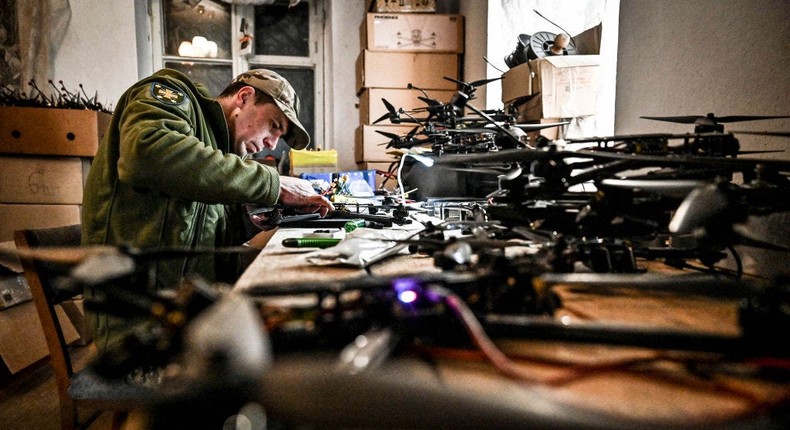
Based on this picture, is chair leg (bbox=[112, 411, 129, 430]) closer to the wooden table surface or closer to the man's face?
the man's face

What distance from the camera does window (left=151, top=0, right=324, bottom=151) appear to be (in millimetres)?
4852

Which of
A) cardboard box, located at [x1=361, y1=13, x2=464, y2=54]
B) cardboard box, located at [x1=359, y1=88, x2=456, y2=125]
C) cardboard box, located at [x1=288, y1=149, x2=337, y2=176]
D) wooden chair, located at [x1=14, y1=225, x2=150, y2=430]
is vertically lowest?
wooden chair, located at [x1=14, y1=225, x2=150, y2=430]

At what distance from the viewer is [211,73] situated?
498 centimetres

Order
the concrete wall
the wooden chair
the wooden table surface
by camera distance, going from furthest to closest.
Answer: the concrete wall < the wooden chair < the wooden table surface

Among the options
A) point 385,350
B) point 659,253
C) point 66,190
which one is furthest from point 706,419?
point 66,190

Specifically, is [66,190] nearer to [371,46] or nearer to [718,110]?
[371,46]

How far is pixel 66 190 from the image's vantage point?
314cm

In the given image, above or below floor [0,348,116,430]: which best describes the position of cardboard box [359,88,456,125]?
above

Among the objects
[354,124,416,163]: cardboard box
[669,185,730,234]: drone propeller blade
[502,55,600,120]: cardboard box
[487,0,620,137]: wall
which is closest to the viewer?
[669,185,730,234]: drone propeller blade

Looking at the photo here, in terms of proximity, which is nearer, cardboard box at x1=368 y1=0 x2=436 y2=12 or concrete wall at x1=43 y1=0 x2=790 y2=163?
concrete wall at x1=43 y1=0 x2=790 y2=163

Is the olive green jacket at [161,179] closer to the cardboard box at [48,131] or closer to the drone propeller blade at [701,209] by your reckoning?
the drone propeller blade at [701,209]

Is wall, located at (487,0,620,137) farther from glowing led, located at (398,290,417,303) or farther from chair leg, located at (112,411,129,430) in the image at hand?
chair leg, located at (112,411,129,430)

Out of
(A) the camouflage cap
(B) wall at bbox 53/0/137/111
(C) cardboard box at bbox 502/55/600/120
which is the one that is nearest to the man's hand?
(A) the camouflage cap

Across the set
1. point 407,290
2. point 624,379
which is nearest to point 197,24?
point 407,290
